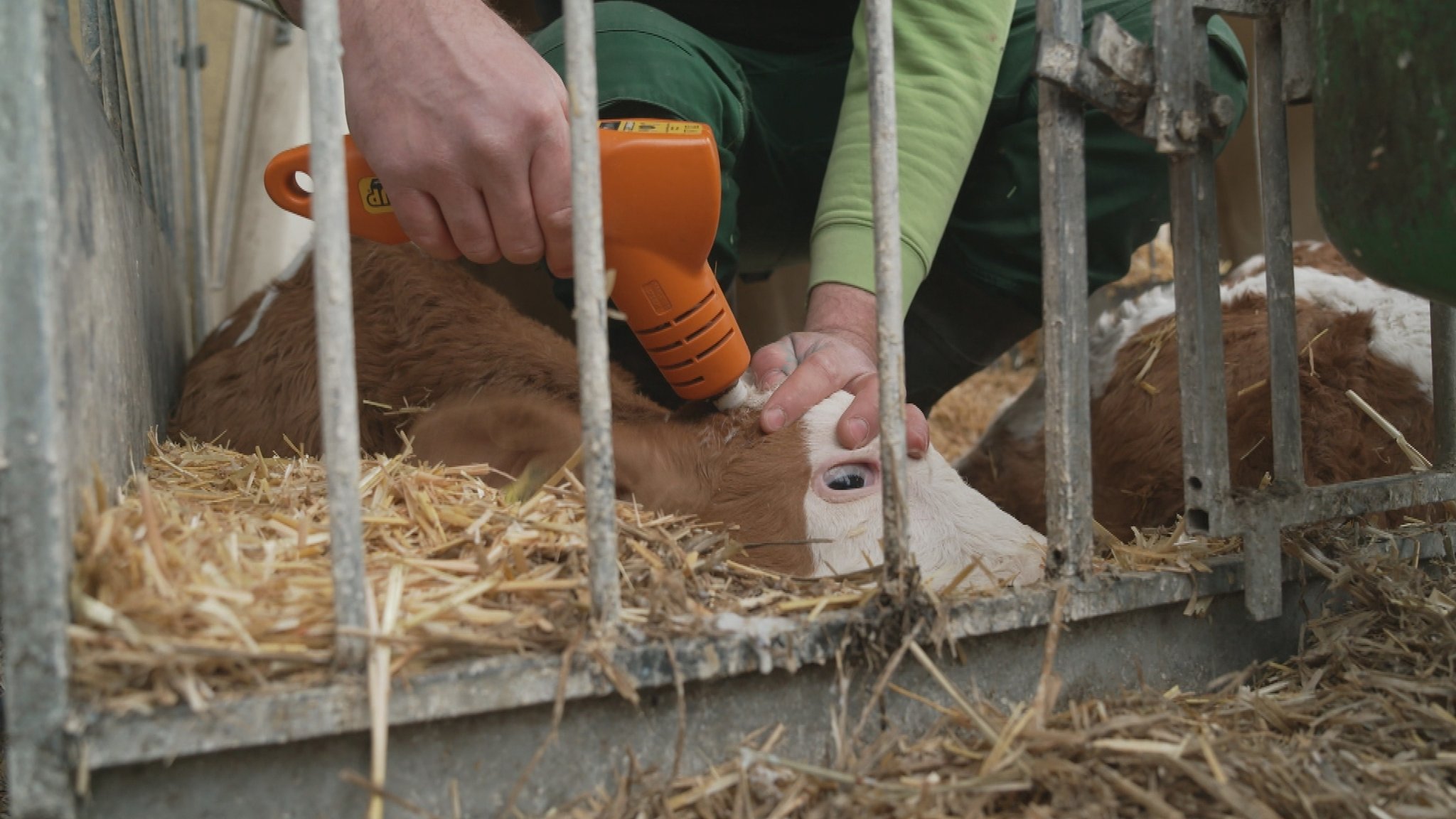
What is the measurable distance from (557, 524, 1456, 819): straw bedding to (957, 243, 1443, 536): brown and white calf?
828 millimetres

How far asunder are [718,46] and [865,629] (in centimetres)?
191

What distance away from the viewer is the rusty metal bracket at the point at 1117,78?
1.70m

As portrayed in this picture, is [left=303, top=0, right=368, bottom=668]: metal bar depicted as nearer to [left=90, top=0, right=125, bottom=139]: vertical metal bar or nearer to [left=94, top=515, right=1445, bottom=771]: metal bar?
[left=94, top=515, right=1445, bottom=771]: metal bar

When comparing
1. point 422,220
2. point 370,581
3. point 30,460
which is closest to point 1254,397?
point 422,220

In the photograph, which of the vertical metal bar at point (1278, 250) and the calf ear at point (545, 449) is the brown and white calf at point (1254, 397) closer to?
the vertical metal bar at point (1278, 250)

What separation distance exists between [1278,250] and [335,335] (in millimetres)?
1509

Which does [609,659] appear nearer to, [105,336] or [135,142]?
[105,336]

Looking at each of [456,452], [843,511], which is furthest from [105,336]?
[843,511]

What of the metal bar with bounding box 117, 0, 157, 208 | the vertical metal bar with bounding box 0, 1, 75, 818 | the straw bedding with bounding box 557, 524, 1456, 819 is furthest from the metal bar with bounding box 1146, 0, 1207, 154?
the metal bar with bounding box 117, 0, 157, 208

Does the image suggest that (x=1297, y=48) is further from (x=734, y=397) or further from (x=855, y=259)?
(x=734, y=397)

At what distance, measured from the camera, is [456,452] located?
2197mm

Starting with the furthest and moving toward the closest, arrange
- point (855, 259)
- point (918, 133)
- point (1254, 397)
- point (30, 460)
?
point (1254, 397), point (918, 133), point (855, 259), point (30, 460)

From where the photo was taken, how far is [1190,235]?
181 cm

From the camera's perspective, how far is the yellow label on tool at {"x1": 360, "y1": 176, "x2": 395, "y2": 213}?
2043mm
